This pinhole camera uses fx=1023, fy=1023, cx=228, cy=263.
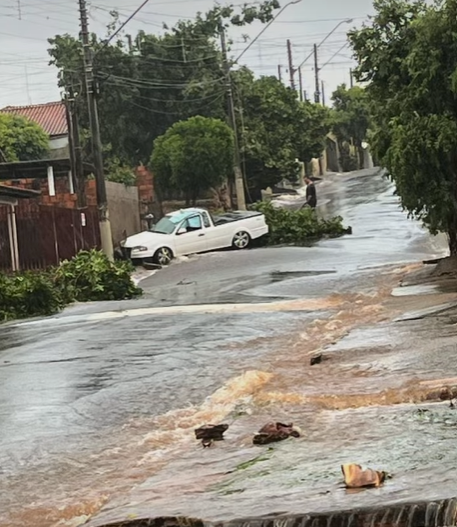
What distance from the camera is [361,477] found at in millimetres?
5531

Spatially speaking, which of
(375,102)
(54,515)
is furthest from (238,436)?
(375,102)

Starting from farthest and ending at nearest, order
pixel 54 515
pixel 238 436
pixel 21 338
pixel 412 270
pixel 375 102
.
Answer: pixel 412 270
pixel 375 102
pixel 21 338
pixel 238 436
pixel 54 515

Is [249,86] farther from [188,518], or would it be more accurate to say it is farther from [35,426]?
[188,518]

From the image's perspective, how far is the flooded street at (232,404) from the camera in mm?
5773

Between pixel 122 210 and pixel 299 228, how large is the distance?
22.3ft

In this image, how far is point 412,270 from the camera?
20438 millimetres

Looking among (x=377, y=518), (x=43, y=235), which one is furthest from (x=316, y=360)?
(x=43, y=235)

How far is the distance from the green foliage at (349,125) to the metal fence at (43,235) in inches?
1791

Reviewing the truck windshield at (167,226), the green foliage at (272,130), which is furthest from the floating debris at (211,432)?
the green foliage at (272,130)

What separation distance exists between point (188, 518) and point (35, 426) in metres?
4.46

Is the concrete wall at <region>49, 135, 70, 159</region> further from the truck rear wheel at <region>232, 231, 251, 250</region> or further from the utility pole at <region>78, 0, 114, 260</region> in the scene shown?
the utility pole at <region>78, 0, 114, 260</region>

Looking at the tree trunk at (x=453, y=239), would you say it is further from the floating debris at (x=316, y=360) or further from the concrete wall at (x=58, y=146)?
the concrete wall at (x=58, y=146)

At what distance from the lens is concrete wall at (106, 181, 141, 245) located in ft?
111

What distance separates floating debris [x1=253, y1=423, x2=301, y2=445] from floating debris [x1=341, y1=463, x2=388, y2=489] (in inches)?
67.0
